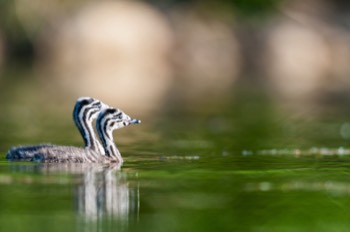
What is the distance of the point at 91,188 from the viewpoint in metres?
9.43

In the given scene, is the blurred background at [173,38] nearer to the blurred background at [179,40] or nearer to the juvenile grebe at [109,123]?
the blurred background at [179,40]

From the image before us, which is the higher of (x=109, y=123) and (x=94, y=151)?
(x=109, y=123)

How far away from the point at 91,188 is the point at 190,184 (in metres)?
0.92

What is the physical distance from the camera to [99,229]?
7531 mm

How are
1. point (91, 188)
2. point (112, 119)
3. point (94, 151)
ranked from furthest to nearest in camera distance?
point (112, 119)
point (94, 151)
point (91, 188)

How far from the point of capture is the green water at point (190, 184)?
8.00 m

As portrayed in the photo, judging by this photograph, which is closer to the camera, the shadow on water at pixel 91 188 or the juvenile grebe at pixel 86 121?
the shadow on water at pixel 91 188

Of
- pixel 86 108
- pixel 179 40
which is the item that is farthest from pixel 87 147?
pixel 179 40

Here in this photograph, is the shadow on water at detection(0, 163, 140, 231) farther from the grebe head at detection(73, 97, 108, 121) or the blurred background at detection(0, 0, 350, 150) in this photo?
the blurred background at detection(0, 0, 350, 150)

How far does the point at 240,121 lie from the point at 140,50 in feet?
69.0

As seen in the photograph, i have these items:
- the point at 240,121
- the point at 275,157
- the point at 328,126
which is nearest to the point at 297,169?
the point at 275,157

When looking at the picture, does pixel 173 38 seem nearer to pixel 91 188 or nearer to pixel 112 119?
pixel 112 119

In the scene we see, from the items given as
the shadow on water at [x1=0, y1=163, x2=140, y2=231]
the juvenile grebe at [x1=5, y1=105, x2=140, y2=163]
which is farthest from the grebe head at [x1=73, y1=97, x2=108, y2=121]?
the shadow on water at [x1=0, y1=163, x2=140, y2=231]

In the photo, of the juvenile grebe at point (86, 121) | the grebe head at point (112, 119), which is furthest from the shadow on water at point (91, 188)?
the grebe head at point (112, 119)
